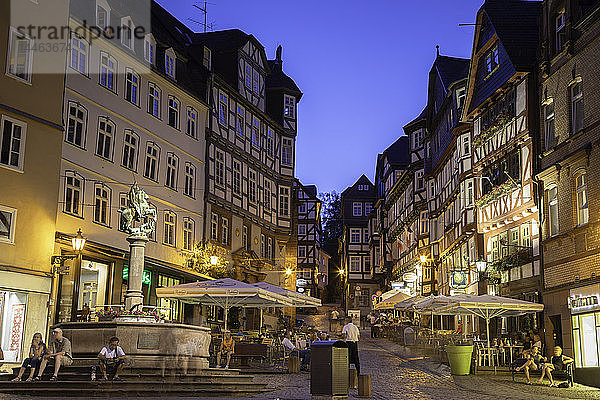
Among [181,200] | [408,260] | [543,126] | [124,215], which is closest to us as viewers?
[124,215]

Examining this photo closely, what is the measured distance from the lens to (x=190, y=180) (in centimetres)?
3897

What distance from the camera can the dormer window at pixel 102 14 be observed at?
101 ft

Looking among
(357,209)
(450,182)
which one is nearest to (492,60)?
(450,182)

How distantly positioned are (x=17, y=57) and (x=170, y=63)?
1154cm

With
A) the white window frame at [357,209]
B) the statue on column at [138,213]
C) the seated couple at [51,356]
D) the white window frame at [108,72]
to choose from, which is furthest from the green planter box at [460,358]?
the white window frame at [357,209]

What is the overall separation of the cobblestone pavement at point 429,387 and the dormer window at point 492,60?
13.9 meters

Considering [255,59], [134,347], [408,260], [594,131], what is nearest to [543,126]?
[594,131]

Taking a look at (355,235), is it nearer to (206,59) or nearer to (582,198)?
(206,59)

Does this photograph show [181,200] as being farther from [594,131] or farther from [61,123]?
[594,131]

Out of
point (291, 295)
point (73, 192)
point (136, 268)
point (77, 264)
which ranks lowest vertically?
point (291, 295)

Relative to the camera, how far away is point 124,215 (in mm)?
21797

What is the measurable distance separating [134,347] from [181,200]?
19522 mm

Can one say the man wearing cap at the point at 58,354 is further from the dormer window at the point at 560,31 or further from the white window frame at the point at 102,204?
the dormer window at the point at 560,31

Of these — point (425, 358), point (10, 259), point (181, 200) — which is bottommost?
point (425, 358)
